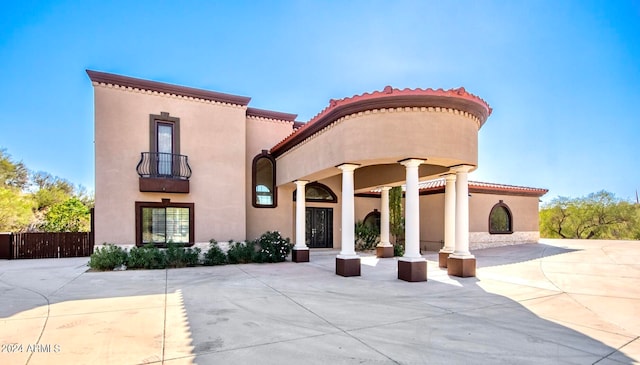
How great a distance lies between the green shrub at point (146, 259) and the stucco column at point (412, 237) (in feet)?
27.2

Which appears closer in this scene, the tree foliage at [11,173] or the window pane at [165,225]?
the window pane at [165,225]

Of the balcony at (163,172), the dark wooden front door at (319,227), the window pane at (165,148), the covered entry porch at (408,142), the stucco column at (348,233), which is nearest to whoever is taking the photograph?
the covered entry porch at (408,142)

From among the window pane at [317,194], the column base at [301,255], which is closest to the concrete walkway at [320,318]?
the column base at [301,255]

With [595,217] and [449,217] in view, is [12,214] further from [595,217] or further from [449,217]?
[595,217]

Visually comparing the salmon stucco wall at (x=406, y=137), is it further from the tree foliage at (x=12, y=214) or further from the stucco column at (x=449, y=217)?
the tree foliage at (x=12, y=214)

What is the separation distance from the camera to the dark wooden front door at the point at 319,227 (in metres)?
16.6

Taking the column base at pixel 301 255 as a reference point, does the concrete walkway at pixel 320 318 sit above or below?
above

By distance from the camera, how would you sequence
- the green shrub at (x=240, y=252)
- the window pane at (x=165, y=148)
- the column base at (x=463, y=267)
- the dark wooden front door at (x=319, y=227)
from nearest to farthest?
the column base at (x=463, y=267) → the window pane at (x=165, y=148) → the green shrub at (x=240, y=252) → the dark wooden front door at (x=319, y=227)

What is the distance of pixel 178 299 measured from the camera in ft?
23.2

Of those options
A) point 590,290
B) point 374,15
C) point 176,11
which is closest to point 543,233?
point 590,290

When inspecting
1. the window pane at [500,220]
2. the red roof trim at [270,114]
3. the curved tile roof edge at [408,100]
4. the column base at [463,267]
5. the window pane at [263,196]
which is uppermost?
the red roof trim at [270,114]

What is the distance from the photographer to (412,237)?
9.04m

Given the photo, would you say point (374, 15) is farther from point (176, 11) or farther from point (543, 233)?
point (543, 233)

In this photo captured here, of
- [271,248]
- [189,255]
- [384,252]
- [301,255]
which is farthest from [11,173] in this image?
[384,252]
